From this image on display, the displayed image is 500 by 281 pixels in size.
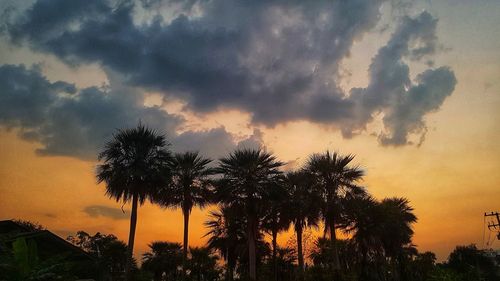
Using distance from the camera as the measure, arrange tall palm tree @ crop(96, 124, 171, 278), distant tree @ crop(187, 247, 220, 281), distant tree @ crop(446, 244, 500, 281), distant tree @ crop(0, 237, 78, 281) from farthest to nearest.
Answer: distant tree @ crop(446, 244, 500, 281)
distant tree @ crop(187, 247, 220, 281)
tall palm tree @ crop(96, 124, 171, 278)
distant tree @ crop(0, 237, 78, 281)

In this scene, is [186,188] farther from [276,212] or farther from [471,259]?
[471,259]

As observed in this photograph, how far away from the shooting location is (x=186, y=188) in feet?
117

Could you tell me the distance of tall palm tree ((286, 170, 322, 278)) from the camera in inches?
1300

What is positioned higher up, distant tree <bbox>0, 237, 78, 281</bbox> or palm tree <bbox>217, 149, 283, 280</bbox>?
palm tree <bbox>217, 149, 283, 280</bbox>

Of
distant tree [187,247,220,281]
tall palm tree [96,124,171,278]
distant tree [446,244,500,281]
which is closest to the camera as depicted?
tall palm tree [96,124,171,278]

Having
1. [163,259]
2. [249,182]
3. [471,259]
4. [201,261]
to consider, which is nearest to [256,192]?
[249,182]

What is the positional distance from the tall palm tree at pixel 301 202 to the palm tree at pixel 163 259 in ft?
82.8

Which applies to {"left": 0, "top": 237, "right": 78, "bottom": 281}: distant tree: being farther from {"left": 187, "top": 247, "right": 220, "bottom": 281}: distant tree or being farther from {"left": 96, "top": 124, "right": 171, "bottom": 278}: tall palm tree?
{"left": 187, "top": 247, "right": 220, "bottom": 281}: distant tree

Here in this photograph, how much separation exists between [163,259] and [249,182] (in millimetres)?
30657

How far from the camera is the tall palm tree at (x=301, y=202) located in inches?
1300

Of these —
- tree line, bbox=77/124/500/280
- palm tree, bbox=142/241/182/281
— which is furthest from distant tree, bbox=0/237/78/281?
palm tree, bbox=142/241/182/281

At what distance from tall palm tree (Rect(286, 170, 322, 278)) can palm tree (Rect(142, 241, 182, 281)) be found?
25.2 m

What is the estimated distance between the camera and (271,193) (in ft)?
108

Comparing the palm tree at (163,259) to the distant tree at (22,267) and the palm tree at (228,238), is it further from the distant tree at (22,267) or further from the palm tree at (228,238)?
the distant tree at (22,267)
